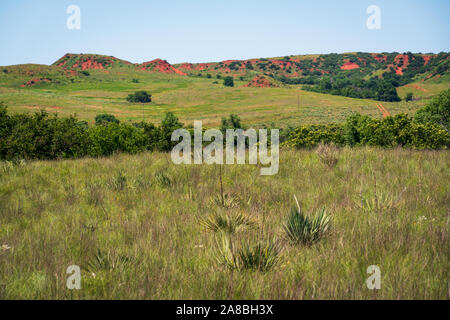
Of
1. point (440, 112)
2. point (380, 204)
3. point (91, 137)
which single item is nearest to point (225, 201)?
point (380, 204)

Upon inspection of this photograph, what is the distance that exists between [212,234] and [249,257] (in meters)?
0.79

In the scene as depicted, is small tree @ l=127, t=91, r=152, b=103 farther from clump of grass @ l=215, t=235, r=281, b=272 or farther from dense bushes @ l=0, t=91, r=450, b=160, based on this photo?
clump of grass @ l=215, t=235, r=281, b=272

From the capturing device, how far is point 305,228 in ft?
10.5

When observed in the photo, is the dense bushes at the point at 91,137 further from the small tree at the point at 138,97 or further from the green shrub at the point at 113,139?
the small tree at the point at 138,97

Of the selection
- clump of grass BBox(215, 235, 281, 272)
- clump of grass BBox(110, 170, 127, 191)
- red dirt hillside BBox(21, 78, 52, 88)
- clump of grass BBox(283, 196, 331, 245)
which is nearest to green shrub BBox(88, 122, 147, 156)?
clump of grass BBox(110, 170, 127, 191)

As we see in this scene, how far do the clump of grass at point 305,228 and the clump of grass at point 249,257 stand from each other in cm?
59

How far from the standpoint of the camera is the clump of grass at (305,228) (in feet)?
10.5

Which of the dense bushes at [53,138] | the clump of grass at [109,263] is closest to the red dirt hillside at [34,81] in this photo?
the dense bushes at [53,138]

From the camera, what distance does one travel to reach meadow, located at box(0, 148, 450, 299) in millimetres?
2301

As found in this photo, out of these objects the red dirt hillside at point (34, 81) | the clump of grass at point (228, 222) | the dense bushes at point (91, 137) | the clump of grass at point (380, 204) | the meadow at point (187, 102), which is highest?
the red dirt hillside at point (34, 81)

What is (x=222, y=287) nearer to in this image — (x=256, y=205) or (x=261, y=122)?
(x=256, y=205)

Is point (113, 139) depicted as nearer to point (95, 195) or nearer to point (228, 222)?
point (95, 195)

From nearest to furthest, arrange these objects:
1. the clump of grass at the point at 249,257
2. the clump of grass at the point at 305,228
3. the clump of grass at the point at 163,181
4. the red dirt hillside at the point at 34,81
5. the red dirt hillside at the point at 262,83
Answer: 1. the clump of grass at the point at 249,257
2. the clump of grass at the point at 305,228
3. the clump of grass at the point at 163,181
4. the red dirt hillside at the point at 34,81
5. the red dirt hillside at the point at 262,83
